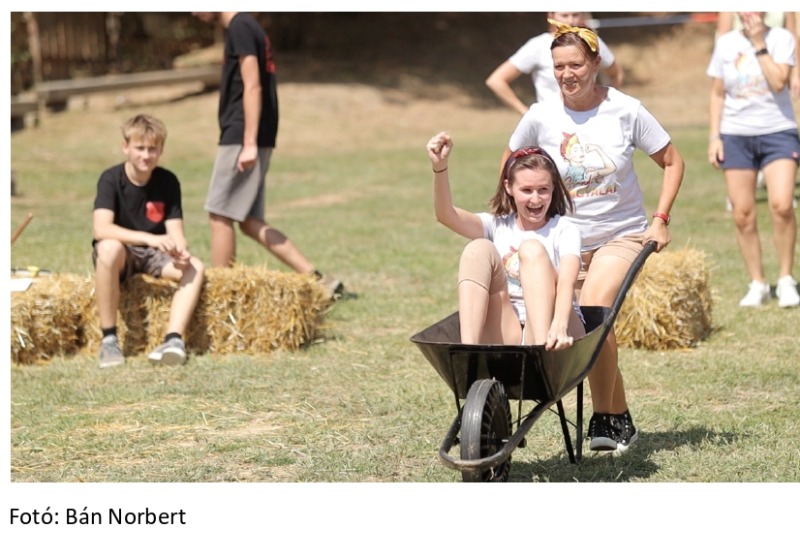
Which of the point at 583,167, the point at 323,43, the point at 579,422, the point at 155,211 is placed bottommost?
the point at 579,422

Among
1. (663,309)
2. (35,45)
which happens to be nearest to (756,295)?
(663,309)

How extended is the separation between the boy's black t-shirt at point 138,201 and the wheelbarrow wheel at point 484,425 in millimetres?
3263

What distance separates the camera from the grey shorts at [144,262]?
6.69 metres

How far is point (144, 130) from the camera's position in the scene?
258 inches

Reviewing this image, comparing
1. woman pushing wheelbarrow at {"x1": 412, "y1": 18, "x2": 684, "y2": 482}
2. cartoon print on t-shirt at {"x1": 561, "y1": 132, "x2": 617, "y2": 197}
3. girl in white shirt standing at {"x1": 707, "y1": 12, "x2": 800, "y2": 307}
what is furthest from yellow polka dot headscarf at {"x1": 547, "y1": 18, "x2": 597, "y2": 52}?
girl in white shirt standing at {"x1": 707, "y1": 12, "x2": 800, "y2": 307}

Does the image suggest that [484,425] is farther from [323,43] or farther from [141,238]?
[323,43]

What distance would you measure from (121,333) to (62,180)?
389 inches

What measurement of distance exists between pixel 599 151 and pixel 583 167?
0.28 feet

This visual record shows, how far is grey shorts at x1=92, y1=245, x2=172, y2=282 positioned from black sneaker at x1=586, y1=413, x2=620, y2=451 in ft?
9.93

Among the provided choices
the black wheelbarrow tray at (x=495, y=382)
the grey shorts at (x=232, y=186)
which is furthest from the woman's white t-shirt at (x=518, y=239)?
the grey shorts at (x=232, y=186)

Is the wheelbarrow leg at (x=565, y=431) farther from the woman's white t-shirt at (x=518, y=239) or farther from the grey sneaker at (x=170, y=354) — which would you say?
the grey sneaker at (x=170, y=354)

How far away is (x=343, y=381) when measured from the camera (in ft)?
19.8

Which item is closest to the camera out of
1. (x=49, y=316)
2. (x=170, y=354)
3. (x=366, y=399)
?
(x=366, y=399)

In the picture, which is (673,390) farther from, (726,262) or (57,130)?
(57,130)
